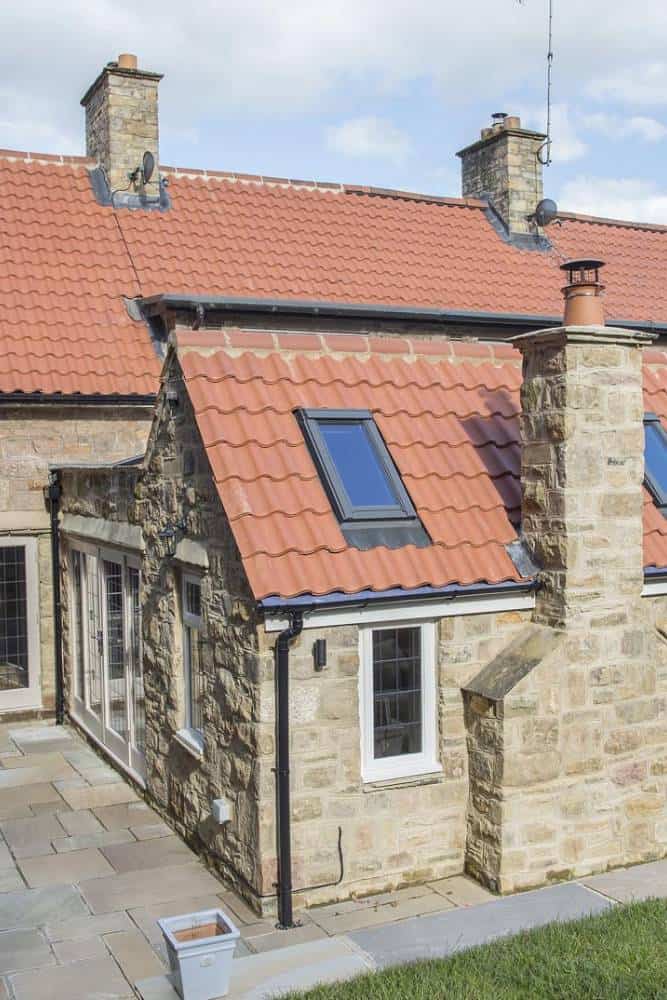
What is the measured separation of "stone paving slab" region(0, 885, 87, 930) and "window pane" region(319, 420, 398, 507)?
3.73 metres

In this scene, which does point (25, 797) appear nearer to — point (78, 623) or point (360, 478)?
point (78, 623)

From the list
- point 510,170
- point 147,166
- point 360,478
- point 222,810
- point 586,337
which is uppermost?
point 510,170

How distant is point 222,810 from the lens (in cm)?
793

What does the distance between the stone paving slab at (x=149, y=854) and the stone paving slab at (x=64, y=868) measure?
0.33ft

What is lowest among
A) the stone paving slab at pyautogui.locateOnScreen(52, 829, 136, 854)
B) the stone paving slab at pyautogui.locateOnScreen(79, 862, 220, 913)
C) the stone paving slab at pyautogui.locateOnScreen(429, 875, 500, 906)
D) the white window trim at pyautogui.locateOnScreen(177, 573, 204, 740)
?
the stone paving slab at pyautogui.locateOnScreen(52, 829, 136, 854)

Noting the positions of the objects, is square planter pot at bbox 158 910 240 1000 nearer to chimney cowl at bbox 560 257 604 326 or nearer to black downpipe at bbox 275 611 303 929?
black downpipe at bbox 275 611 303 929

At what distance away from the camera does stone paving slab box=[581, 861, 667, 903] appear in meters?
7.72

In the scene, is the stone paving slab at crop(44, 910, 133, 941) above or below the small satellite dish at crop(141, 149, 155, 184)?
below

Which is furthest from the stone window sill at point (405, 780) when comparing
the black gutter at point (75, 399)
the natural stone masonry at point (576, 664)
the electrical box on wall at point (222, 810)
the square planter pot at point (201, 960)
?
the black gutter at point (75, 399)

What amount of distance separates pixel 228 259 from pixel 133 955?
11571mm

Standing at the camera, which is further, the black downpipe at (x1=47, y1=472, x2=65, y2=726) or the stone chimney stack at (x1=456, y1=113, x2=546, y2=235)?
the stone chimney stack at (x1=456, y1=113, x2=546, y2=235)

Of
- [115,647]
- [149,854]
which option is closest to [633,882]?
[149,854]

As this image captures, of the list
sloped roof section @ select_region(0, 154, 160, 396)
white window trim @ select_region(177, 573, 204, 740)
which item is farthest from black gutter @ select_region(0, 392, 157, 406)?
white window trim @ select_region(177, 573, 204, 740)

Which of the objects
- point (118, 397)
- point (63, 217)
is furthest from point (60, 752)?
point (63, 217)
